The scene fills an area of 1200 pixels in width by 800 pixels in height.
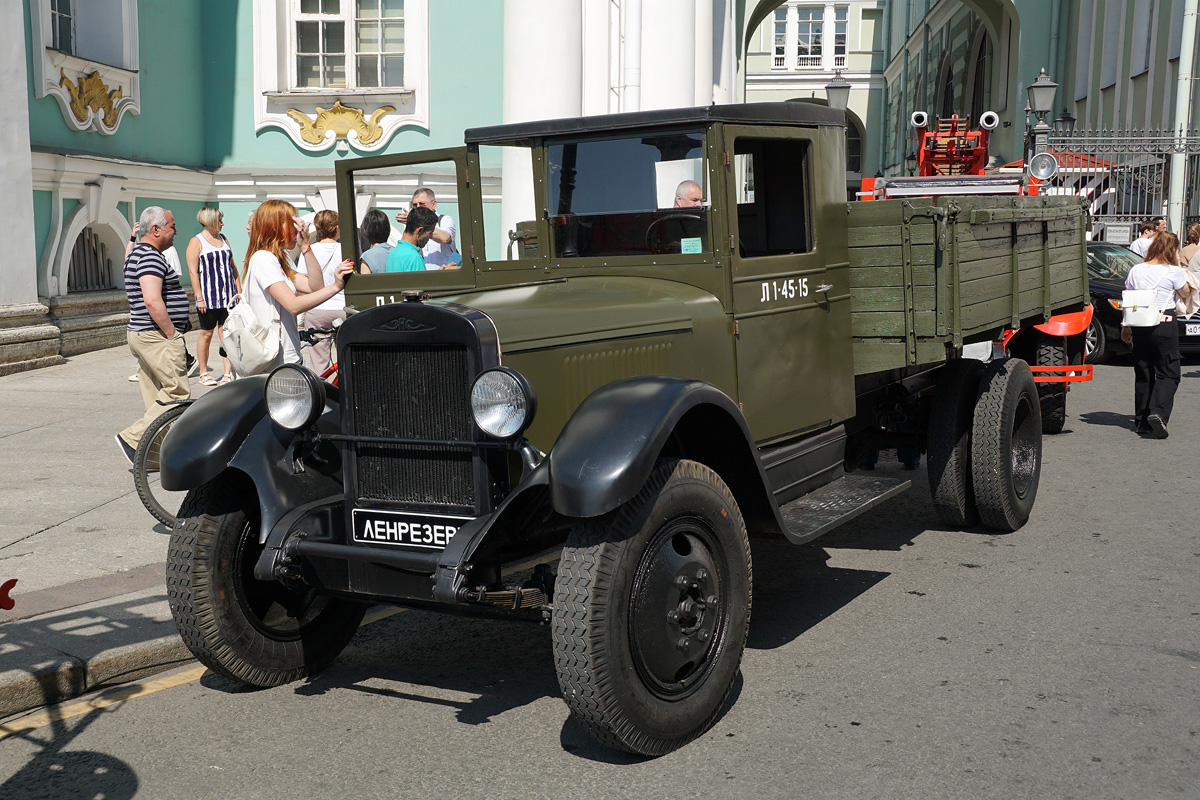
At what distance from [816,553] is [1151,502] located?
97.9 inches

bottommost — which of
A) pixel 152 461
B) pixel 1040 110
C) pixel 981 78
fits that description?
pixel 152 461

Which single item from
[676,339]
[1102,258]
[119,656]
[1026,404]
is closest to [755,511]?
[676,339]

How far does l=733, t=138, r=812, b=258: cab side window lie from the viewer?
514 centimetres

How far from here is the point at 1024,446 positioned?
6.88 m

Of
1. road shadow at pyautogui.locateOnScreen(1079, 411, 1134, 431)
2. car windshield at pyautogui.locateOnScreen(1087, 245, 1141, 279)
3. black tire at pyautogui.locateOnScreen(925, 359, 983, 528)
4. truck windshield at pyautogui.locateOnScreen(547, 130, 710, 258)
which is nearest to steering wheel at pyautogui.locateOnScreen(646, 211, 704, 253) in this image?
truck windshield at pyautogui.locateOnScreen(547, 130, 710, 258)

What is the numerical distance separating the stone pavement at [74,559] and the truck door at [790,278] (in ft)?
8.59

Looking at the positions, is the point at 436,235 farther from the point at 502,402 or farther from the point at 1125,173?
the point at 1125,173

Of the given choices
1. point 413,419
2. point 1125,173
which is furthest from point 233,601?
point 1125,173

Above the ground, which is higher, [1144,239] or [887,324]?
[1144,239]

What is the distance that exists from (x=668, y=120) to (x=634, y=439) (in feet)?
5.34

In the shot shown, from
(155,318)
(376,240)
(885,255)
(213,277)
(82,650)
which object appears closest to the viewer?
(82,650)

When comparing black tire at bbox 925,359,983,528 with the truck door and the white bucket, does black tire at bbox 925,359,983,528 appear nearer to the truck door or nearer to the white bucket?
the truck door

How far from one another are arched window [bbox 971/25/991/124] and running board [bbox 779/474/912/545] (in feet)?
93.1

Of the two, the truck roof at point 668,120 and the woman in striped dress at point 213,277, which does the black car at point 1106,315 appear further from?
the truck roof at point 668,120
